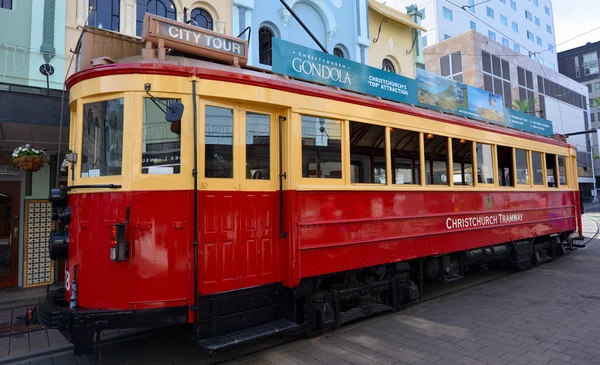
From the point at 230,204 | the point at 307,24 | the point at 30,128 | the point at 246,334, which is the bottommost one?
the point at 246,334

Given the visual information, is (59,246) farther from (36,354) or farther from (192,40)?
(192,40)

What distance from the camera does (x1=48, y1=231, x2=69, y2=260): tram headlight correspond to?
3.90 metres

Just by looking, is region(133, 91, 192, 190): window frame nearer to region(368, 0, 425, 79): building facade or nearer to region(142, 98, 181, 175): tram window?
region(142, 98, 181, 175): tram window

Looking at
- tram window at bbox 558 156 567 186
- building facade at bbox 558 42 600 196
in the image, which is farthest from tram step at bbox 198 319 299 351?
building facade at bbox 558 42 600 196

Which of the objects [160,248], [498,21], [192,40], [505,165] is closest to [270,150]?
[192,40]

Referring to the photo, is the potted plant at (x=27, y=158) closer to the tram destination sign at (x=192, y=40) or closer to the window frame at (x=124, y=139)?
the window frame at (x=124, y=139)

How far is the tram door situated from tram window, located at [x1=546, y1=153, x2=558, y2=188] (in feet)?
25.1

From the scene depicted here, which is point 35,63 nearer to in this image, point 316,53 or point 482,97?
point 316,53

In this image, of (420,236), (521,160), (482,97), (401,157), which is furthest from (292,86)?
(521,160)

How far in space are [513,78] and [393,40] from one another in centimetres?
2477

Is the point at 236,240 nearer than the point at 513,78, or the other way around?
the point at 236,240

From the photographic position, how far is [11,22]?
6.89 m

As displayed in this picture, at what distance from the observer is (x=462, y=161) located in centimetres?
642

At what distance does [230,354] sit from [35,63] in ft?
21.0
